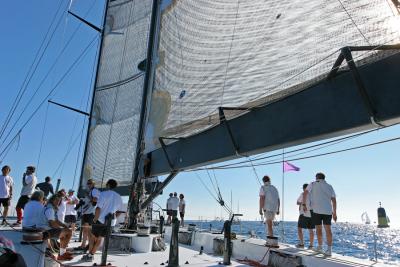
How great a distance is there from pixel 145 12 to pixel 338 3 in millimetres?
8024

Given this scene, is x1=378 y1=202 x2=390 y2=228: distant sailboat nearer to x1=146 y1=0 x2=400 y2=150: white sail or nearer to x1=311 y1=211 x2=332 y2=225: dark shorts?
x1=311 y1=211 x2=332 y2=225: dark shorts

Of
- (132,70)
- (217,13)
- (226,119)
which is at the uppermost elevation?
(132,70)

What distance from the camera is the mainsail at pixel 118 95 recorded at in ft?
28.8

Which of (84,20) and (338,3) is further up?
(84,20)

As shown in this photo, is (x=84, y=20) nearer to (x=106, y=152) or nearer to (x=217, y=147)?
(x=106, y=152)

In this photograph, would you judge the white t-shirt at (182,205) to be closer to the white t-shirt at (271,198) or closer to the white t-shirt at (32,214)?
the white t-shirt at (271,198)

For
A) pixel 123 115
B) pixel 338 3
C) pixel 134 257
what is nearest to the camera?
pixel 338 3

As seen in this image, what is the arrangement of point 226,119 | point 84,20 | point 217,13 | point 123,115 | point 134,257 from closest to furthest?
1. point 226,119
2. point 217,13
3. point 134,257
4. point 123,115
5. point 84,20

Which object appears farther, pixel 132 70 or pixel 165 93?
pixel 132 70

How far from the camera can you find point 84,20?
47.2 feet

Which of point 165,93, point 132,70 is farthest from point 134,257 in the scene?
point 132,70

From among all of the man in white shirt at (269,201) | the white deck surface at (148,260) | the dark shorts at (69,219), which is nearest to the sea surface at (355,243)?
the man in white shirt at (269,201)

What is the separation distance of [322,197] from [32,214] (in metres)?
4.37

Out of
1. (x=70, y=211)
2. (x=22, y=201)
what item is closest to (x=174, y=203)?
(x=70, y=211)
